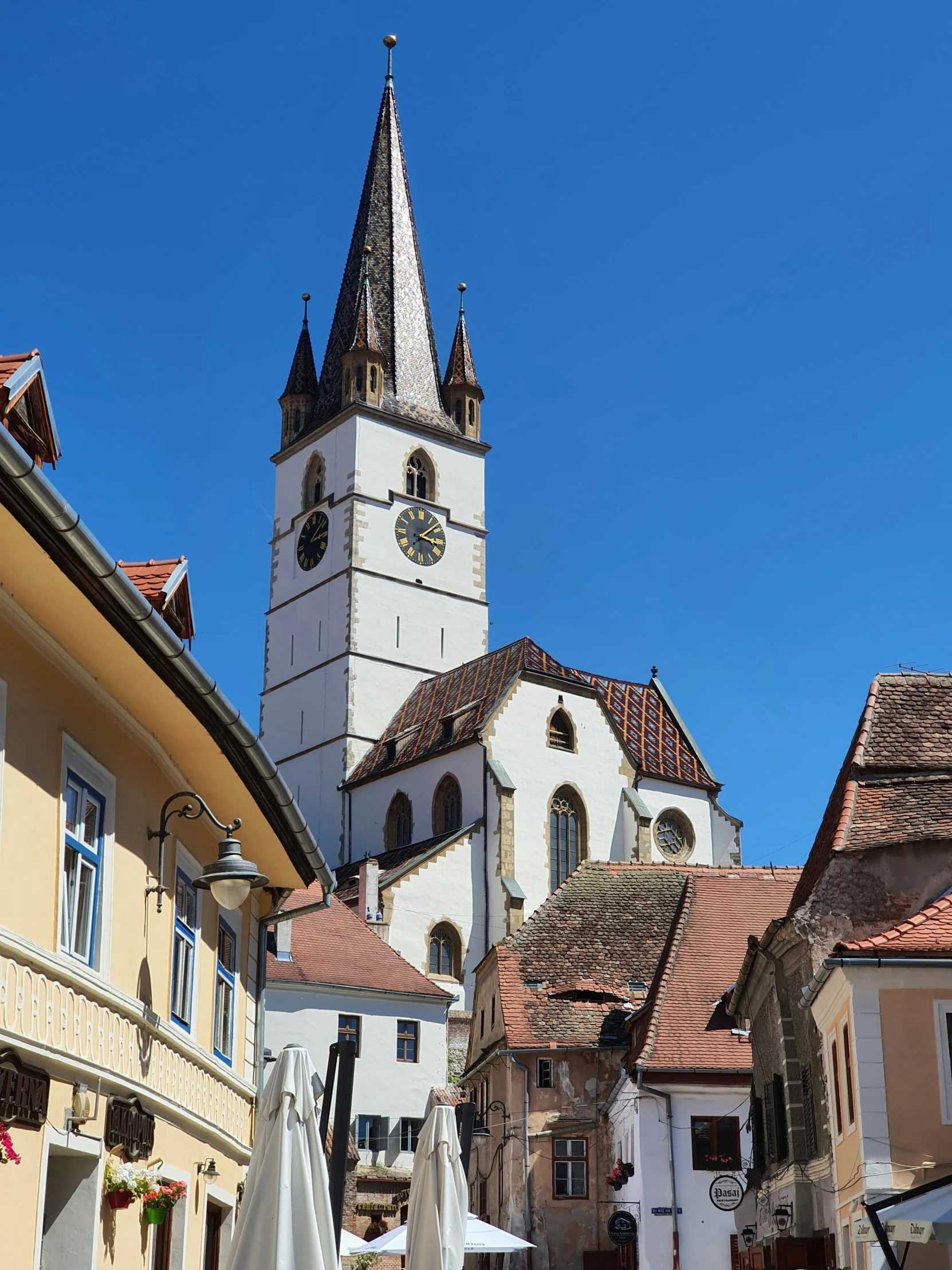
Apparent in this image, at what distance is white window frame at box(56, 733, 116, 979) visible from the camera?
907 centimetres

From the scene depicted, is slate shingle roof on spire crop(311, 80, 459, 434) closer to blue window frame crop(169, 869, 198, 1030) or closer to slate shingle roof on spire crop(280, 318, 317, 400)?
slate shingle roof on spire crop(280, 318, 317, 400)

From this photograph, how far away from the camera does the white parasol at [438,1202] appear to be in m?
15.7

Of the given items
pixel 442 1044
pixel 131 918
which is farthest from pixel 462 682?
pixel 131 918

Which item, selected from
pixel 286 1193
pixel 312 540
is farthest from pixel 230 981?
pixel 312 540

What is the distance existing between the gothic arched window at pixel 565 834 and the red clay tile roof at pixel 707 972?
811 inches

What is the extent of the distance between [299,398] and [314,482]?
576 centimetres

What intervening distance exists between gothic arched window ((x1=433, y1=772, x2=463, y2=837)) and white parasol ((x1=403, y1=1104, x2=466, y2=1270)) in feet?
119

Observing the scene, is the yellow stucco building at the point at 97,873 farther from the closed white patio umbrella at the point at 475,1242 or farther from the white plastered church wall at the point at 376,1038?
the white plastered church wall at the point at 376,1038

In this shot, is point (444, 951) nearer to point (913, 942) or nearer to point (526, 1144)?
point (526, 1144)

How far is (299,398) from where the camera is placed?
232 feet

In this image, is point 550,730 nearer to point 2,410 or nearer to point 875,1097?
point 875,1097

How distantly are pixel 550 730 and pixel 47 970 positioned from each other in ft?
150

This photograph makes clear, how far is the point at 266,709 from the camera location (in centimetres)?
6412

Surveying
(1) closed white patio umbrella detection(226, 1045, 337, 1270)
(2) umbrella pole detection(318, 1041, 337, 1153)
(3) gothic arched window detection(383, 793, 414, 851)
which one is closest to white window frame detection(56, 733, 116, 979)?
(1) closed white patio umbrella detection(226, 1045, 337, 1270)
